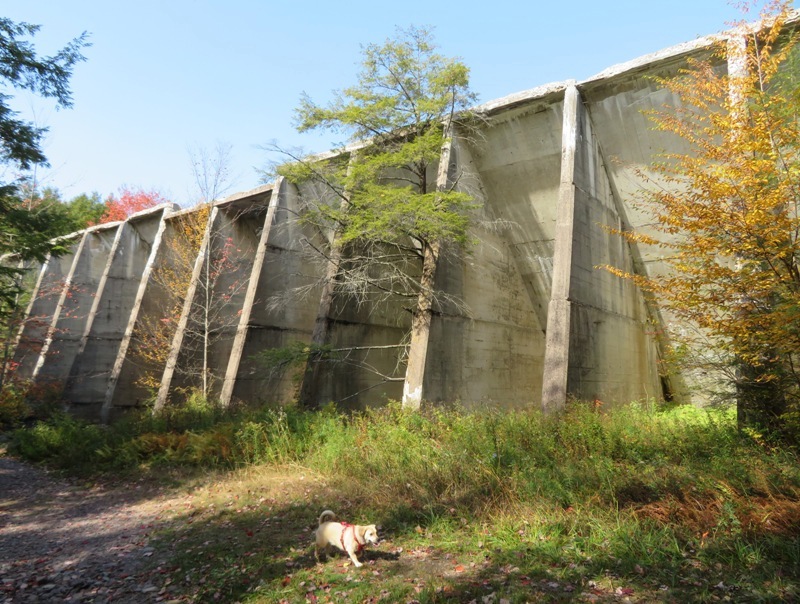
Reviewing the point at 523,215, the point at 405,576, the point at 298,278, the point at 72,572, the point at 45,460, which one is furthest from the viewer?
the point at 298,278

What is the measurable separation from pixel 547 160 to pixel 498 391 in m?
5.96

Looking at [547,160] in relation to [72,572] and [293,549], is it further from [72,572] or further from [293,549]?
[72,572]

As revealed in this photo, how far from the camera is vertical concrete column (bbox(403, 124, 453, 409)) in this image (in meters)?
10.7

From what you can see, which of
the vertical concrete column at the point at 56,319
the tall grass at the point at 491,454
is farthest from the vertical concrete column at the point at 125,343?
the vertical concrete column at the point at 56,319

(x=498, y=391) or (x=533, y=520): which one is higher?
(x=498, y=391)

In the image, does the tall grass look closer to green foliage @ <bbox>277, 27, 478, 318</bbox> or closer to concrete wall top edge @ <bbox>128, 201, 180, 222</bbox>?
green foliage @ <bbox>277, 27, 478, 318</bbox>

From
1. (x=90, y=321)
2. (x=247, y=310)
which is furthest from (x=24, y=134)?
(x=90, y=321)

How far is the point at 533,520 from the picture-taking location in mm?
5449

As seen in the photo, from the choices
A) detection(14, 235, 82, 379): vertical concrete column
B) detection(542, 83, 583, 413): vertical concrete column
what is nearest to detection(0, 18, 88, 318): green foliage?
detection(542, 83, 583, 413): vertical concrete column

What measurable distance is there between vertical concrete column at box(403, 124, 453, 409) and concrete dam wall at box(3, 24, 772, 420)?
0.61 ft

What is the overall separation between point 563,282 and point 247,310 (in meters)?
8.89

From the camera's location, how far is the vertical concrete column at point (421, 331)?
10.7 m

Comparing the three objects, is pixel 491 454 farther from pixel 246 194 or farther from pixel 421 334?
pixel 246 194

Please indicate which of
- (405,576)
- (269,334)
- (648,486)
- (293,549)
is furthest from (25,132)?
(648,486)
